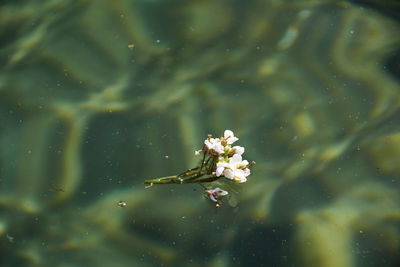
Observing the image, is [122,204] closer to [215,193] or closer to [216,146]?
[215,193]

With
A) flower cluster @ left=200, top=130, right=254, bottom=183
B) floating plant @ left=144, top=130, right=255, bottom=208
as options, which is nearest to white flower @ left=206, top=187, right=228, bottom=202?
floating plant @ left=144, top=130, right=255, bottom=208

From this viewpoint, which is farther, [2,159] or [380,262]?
[2,159]

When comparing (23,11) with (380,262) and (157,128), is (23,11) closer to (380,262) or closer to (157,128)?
(157,128)

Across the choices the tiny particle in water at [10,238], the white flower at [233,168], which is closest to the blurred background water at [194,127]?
the tiny particle in water at [10,238]

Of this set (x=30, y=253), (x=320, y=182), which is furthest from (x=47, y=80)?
(x=320, y=182)

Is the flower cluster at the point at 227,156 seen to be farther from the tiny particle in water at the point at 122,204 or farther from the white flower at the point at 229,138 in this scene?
the tiny particle in water at the point at 122,204

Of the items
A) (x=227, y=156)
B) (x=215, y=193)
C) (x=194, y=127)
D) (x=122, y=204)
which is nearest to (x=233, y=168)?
(x=227, y=156)

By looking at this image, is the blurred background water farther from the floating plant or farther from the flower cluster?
the flower cluster
